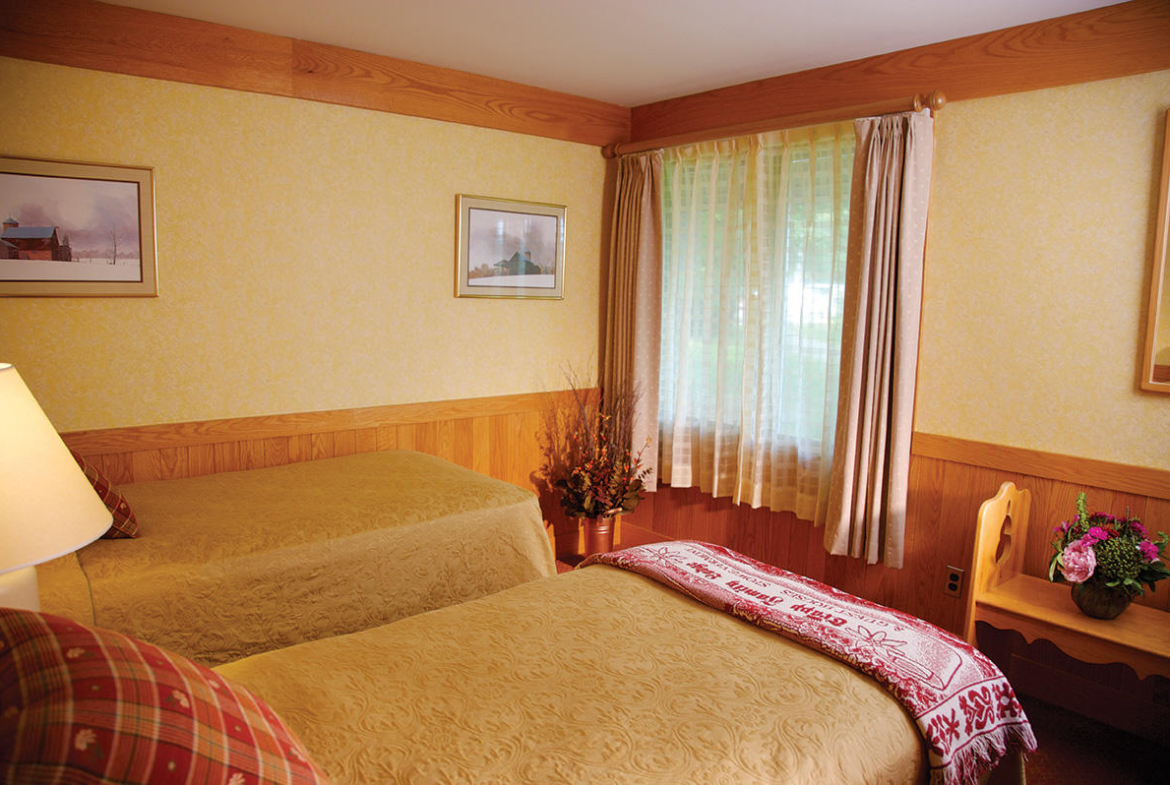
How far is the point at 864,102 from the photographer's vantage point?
337cm

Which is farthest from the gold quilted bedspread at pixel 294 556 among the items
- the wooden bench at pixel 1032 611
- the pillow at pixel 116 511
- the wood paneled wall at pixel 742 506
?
the wooden bench at pixel 1032 611

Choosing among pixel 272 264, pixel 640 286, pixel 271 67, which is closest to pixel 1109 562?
pixel 640 286

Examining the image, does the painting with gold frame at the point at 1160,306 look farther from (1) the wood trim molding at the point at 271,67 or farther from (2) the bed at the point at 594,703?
(1) the wood trim molding at the point at 271,67

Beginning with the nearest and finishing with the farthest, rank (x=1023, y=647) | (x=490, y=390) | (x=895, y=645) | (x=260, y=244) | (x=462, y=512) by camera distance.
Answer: (x=895, y=645), (x=462, y=512), (x=1023, y=647), (x=260, y=244), (x=490, y=390)

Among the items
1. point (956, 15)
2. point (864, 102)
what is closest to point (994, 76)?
point (956, 15)

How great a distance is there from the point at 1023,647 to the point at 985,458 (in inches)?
30.0

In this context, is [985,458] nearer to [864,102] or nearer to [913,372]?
[913,372]

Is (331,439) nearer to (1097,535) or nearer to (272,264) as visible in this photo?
(272,264)

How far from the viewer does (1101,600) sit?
2.48 m

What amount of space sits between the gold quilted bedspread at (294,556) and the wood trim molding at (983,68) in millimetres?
2252

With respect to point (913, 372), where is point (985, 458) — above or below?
below

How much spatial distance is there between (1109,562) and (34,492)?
113 inches

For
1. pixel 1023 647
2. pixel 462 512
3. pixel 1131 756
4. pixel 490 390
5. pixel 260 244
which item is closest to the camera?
pixel 1131 756

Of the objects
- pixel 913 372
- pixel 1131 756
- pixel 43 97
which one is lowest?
pixel 1131 756
